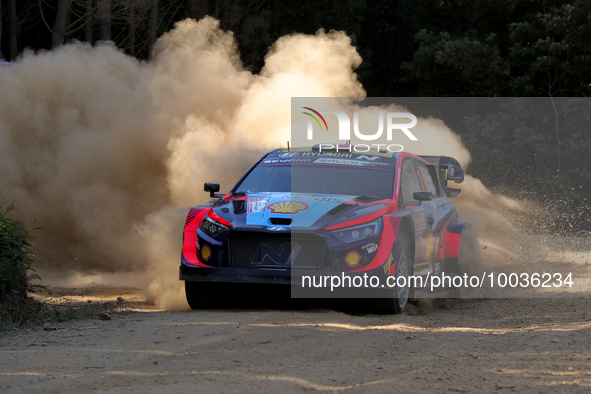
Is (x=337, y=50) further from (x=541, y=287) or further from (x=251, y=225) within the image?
(x=251, y=225)

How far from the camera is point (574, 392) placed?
425 centimetres

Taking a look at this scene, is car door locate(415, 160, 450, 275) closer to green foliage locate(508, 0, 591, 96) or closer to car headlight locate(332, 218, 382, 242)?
car headlight locate(332, 218, 382, 242)

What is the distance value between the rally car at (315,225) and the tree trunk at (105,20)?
13.6 metres

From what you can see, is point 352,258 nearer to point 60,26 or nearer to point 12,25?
point 60,26

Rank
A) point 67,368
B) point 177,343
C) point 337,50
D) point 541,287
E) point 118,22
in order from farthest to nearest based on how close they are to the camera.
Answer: point 118,22, point 337,50, point 541,287, point 177,343, point 67,368

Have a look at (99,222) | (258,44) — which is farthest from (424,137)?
(258,44)

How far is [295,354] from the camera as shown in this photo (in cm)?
518

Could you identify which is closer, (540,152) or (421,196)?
(421,196)

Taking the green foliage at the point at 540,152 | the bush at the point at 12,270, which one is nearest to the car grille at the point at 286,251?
the bush at the point at 12,270

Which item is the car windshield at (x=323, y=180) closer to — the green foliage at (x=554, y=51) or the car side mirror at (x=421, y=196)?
the car side mirror at (x=421, y=196)

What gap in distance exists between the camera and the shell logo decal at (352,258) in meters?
6.64

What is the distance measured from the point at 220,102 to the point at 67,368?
1194 centimetres

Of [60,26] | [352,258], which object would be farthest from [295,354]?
[60,26]

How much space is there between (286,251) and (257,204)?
2.09 ft
